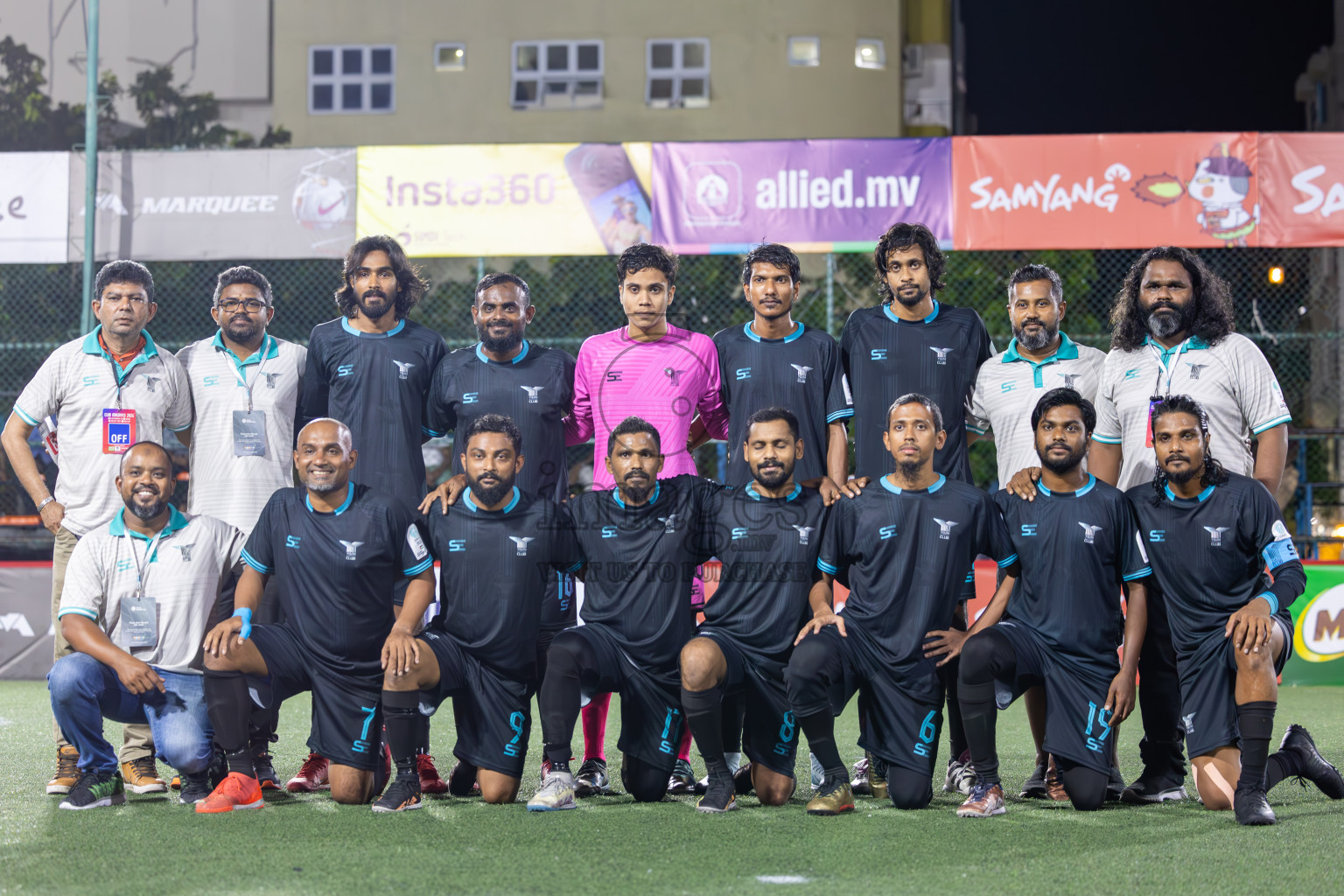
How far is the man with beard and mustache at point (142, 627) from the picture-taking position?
509cm

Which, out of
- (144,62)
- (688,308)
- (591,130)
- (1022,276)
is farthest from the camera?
(591,130)

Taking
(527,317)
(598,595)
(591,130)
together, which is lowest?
(598,595)

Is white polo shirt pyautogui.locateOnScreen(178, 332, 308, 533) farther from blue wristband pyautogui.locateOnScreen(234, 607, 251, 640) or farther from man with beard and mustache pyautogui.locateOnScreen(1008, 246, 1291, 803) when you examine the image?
man with beard and mustache pyautogui.locateOnScreen(1008, 246, 1291, 803)

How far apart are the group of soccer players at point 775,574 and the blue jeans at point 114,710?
32 mm

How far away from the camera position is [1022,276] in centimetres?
571

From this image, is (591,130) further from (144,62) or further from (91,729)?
(91,729)

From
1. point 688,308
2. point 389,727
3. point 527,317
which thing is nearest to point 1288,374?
point 688,308

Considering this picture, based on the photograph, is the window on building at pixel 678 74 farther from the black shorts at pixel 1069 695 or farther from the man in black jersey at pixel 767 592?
the black shorts at pixel 1069 695

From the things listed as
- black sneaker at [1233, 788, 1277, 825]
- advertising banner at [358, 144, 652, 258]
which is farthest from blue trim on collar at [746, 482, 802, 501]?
advertising banner at [358, 144, 652, 258]

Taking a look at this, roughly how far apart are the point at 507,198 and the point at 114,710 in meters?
6.96

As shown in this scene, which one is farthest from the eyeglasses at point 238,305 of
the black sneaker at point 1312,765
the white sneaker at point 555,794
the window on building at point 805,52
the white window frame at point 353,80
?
the window on building at point 805,52

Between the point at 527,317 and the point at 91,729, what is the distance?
2.48 meters

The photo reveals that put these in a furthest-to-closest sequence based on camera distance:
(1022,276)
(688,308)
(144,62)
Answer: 1. (144,62)
2. (688,308)
3. (1022,276)

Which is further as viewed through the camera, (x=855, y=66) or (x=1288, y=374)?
(x=855, y=66)
